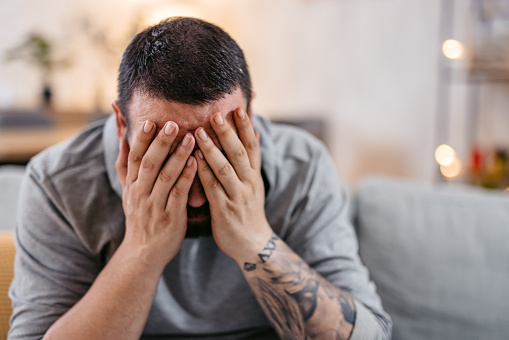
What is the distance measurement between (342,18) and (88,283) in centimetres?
244

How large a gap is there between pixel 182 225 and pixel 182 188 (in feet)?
0.25

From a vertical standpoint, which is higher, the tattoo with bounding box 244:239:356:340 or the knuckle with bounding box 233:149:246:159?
the knuckle with bounding box 233:149:246:159

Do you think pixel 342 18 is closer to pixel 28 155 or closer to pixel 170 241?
pixel 28 155

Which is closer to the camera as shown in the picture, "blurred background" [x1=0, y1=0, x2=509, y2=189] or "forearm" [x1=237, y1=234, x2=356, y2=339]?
"forearm" [x1=237, y1=234, x2=356, y2=339]

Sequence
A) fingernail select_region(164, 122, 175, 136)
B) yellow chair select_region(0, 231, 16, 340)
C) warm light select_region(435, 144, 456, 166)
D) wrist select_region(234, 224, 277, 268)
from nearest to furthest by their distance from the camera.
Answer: fingernail select_region(164, 122, 175, 136) → wrist select_region(234, 224, 277, 268) → yellow chair select_region(0, 231, 16, 340) → warm light select_region(435, 144, 456, 166)

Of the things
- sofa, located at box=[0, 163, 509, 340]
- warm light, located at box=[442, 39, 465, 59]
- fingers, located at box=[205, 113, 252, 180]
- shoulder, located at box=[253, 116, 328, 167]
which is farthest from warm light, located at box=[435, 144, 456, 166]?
fingers, located at box=[205, 113, 252, 180]

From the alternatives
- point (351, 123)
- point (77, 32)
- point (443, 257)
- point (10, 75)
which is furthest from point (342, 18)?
point (10, 75)

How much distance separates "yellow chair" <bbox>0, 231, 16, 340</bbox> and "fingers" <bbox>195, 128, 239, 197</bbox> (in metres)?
0.48

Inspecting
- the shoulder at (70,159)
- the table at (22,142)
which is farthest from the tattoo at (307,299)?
the table at (22,142)

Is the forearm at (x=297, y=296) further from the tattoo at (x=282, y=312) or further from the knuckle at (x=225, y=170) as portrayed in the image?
the knuckle at (x=225, y=170)

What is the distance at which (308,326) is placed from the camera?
0.76 metres

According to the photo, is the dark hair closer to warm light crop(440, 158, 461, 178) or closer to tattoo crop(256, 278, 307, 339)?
tattoo crop(256, 278, 307, 339)

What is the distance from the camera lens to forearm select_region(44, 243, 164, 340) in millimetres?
715

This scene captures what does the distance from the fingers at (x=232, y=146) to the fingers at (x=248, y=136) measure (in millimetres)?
15
